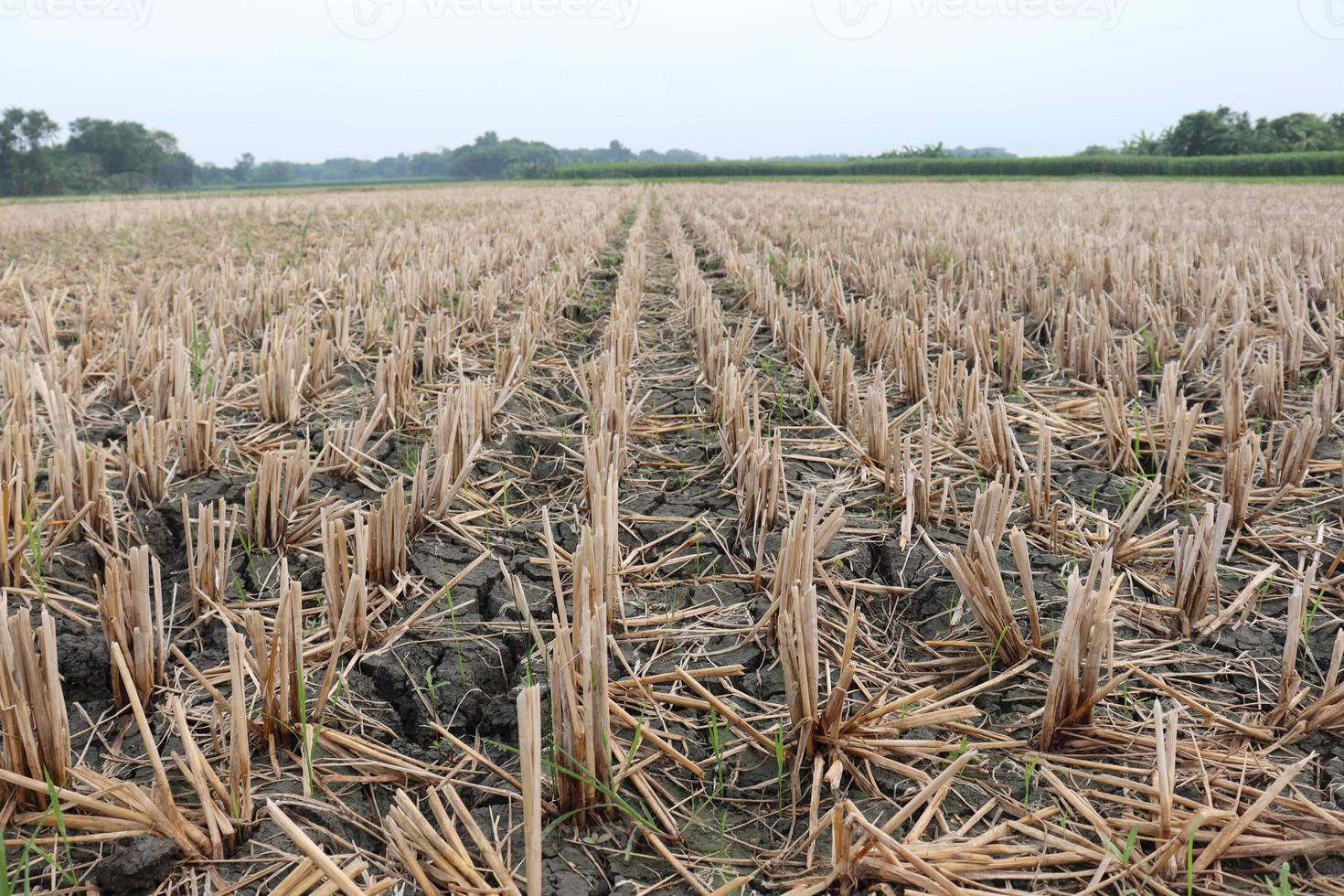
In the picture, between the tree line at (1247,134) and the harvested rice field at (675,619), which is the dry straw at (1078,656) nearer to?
the harvested rice field at (675,619)

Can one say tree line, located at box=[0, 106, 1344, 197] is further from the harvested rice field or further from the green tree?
the harvested rice field

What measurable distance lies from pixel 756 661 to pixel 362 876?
84cm

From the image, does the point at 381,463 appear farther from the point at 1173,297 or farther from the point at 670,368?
the point at 1173,297

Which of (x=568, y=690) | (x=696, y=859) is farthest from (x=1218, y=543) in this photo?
(x=568, y=690)

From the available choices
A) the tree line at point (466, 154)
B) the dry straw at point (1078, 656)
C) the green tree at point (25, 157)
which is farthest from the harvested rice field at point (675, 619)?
the green tree at point (25, 157)

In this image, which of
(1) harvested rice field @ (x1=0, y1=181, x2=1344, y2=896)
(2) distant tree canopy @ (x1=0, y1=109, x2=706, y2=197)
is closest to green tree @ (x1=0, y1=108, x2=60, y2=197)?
(2) distant tree canopy @ (x1=0, y1=109, x2=706, y2=197)

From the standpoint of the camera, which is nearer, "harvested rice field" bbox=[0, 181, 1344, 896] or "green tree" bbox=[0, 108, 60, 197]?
"harvested rice field" bbox=[0, 181, 1344, 896]

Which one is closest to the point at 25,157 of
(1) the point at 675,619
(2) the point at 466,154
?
(2) the point at 466,154

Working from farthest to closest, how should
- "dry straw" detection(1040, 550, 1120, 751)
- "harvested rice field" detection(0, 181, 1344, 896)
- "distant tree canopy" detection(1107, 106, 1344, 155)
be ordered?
1. "distant tree canopy" detection(1107, 106, 1344, 155)
2. "dry straw" detection(1040, 550, 1120, 751)
3. "harvested rice field" detection(0, 181, 1344, 896)

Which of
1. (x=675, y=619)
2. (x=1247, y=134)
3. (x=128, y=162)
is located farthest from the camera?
(x=128, y=162)

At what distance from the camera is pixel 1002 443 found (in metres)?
2.63

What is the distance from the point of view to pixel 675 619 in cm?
194

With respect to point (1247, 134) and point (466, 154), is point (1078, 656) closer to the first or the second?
point (1247, 134)

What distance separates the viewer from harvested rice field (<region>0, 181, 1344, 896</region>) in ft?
4.14
